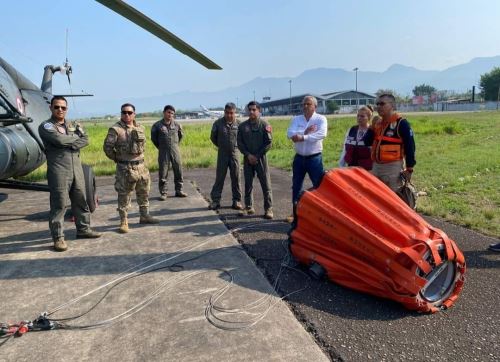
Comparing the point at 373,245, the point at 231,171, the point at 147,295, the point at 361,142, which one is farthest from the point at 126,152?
the point at 373,245

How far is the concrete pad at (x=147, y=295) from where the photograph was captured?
295 centimetres

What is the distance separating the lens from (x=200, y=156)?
609 inches

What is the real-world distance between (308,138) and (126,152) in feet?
8.86

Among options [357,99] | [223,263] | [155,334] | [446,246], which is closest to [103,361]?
[155,334]

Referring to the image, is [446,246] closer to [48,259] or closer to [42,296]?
[42,296]

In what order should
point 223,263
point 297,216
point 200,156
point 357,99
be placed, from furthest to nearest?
point 357,99 < point 200,156 < point 223,263 < point 297,216

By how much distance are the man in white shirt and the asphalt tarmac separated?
1795mm

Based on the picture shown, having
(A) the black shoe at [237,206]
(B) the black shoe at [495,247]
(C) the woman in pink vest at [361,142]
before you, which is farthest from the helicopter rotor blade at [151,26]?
(A) the black shoe at [237,206]

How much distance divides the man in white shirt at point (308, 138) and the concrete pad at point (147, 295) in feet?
5.02

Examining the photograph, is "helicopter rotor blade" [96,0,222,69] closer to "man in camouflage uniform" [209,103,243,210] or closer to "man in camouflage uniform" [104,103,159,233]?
"man in camouflage uniform" [104,103,159,233]

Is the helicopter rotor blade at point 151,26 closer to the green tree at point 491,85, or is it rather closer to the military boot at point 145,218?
the military boot at point 145,218

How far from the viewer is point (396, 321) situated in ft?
10.7

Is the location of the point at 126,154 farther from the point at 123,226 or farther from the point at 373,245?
the point at 373,245

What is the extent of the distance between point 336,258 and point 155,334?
1834mm
